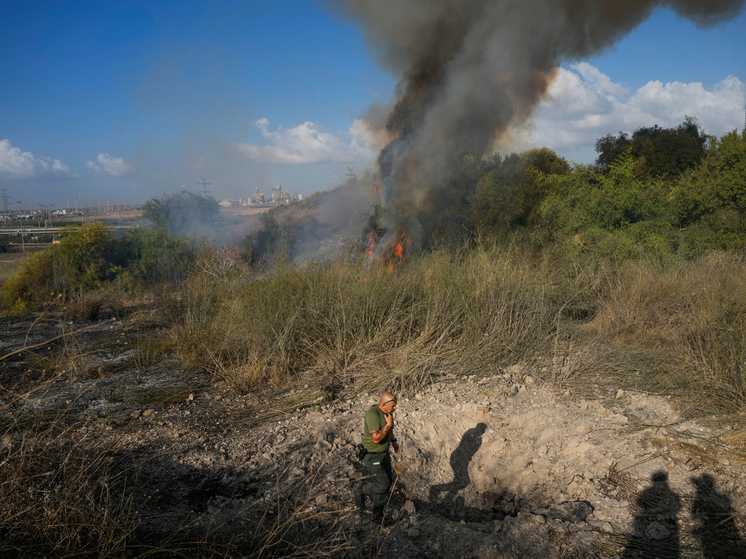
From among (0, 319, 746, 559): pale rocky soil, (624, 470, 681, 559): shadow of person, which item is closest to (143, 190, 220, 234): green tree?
(0, 319, 746, 559): pale rocky soil

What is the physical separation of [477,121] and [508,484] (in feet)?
39.1

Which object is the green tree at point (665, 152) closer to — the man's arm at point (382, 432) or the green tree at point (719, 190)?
the green tree at point (719, 190)

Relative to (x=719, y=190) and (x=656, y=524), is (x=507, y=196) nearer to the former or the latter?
(x=719, y=190)

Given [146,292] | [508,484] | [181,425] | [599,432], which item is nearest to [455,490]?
[508,484]

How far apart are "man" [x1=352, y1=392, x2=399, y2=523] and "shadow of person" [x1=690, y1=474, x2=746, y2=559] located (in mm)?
1900

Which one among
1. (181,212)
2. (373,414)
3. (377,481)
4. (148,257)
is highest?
(181,212)

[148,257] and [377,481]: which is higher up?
Answer: [148,257]

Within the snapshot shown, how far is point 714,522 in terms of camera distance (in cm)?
265

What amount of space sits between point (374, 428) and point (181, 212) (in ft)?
57.6

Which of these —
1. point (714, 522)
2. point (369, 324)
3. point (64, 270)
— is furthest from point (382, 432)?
point (64, 270)

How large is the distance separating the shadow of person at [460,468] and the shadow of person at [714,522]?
5.22 ft


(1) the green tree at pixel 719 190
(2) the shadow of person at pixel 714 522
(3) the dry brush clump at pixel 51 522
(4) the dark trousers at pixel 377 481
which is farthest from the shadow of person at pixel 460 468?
(1) the green tree at pixel 719 190

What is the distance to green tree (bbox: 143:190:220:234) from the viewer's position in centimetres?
1697

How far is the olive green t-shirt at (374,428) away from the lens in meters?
3.03
